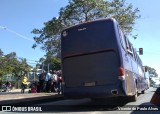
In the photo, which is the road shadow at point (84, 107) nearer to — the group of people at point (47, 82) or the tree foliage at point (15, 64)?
the group of people at point (47, 82)

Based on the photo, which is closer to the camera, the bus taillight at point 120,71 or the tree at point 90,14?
the bus taillight at point 120,71

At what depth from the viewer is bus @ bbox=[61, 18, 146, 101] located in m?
13.3

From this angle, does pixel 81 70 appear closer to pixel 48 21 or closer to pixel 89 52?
pixel 89 52

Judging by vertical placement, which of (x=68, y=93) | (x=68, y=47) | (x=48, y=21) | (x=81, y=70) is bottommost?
(x=68, y=93)

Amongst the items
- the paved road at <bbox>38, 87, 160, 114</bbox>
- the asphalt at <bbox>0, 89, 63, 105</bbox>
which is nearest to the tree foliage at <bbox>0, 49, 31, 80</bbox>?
the asphalt at <bbox>0, 89, 63, 105</bbox>

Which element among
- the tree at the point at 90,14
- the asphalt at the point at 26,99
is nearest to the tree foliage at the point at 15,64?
the tree at the point at 90,14

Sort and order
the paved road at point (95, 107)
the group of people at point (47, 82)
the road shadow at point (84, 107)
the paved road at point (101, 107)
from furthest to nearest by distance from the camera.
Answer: the group of people at point (47, 82), the road shadow at point (84, 107), the paved road at point (101, 107), the paved road at point (95, 107)

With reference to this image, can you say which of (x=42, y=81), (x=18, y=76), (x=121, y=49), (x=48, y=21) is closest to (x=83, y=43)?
(x=121, y=49)

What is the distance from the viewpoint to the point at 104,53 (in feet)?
44.7

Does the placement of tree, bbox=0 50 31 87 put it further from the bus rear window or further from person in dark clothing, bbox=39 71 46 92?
the bus rear window

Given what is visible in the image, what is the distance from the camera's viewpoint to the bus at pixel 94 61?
13.3 m

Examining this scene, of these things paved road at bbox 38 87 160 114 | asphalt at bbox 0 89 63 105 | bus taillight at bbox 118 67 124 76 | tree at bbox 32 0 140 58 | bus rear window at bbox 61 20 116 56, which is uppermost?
tree at bbox 32 0 140 58

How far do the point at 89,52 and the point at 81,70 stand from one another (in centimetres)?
81

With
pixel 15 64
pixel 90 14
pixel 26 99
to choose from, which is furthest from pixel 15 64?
pixel 26 99
